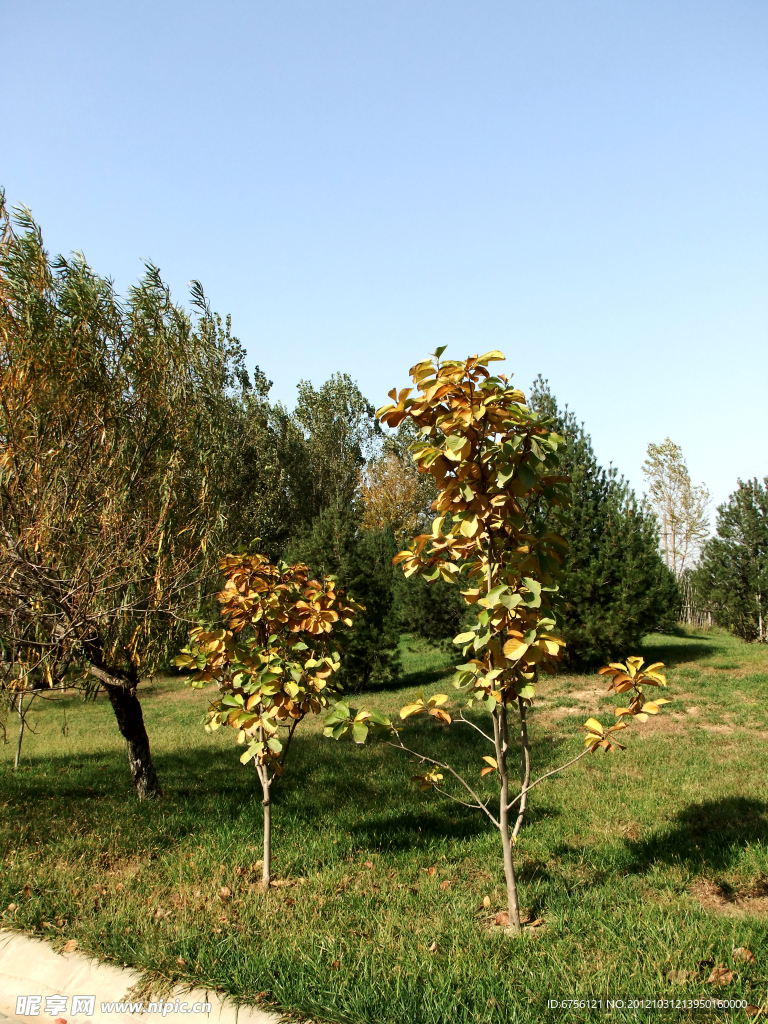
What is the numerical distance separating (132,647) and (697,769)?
5.40m

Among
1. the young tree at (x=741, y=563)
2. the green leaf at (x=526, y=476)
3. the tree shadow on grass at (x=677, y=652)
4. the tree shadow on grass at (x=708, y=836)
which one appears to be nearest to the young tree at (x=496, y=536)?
the green leaf at (x=526, y=476)

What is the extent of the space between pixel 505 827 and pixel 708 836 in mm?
1983

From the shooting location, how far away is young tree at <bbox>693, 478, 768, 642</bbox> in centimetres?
1497

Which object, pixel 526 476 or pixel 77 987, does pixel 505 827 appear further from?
pixel 77 987

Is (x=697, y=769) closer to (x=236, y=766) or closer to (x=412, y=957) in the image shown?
(x=412, y=957)

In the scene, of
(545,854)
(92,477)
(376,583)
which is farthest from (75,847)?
(376,583)

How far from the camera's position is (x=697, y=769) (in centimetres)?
601

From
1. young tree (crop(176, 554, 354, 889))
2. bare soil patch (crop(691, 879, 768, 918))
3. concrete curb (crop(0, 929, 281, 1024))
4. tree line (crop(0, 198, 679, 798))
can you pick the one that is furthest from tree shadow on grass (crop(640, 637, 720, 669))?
concrete curb (crop(0, 929, 281, 1024))

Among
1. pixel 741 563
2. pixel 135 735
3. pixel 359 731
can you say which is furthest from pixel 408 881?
pixel 741 563

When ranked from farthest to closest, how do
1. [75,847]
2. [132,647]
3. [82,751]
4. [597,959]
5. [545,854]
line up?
[82,751]
[132,647]
[75,847]
[545,854]
[597,959]

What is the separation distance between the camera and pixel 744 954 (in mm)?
2770

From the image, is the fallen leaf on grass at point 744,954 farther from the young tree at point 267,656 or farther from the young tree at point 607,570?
the young tree at point 607,570

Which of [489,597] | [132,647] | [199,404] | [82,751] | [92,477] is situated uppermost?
[199,404]

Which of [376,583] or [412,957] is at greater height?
[376,583]
